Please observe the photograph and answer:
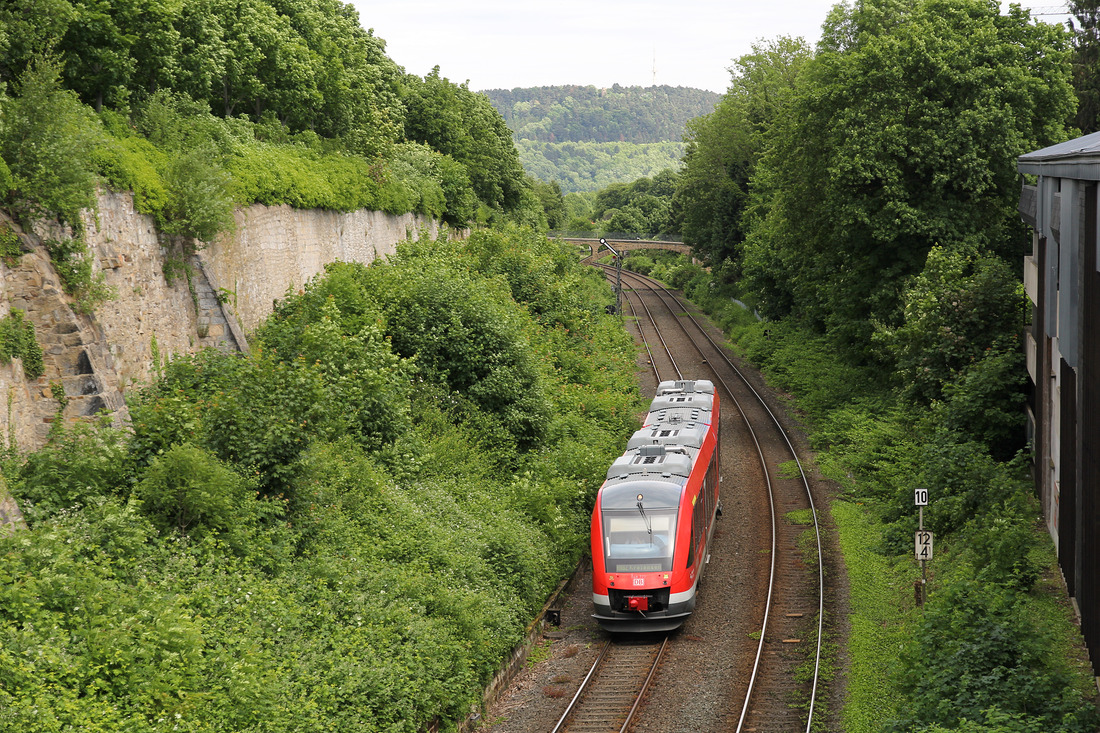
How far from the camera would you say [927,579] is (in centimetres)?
1884

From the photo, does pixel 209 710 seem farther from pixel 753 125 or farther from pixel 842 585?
pixel 753 125

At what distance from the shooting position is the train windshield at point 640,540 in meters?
17.1

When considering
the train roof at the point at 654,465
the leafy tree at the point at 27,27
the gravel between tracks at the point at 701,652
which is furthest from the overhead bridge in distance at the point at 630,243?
the leafy tree at the point at 27,27

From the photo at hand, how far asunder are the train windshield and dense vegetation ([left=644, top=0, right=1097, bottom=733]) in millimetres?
3697

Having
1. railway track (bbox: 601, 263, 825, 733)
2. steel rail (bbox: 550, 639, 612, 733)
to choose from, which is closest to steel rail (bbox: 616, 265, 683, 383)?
railway track (bbox: 601, 263, 825, 733)

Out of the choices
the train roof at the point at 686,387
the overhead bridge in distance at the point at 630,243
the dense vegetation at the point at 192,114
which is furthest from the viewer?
the overhead bridge in distance at the point at 630,243

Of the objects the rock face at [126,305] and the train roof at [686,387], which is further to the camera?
the train roof at [686,387]

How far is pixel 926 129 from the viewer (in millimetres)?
28344

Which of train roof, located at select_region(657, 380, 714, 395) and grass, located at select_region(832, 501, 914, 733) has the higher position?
train roof, located at select_region(657, 380, 714, 395)

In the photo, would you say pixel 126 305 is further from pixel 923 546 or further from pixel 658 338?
pixel 658 338

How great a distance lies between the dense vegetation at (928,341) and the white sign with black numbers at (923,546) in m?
0.71

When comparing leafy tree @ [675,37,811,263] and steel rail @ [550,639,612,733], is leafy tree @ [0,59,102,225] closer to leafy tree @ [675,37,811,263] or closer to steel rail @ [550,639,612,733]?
steel rail @ [550,639,612,733]

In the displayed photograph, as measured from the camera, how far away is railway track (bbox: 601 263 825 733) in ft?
48.8

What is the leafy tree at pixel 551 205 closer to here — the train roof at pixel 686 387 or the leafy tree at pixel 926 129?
the leafy tree at pixel 926 129
